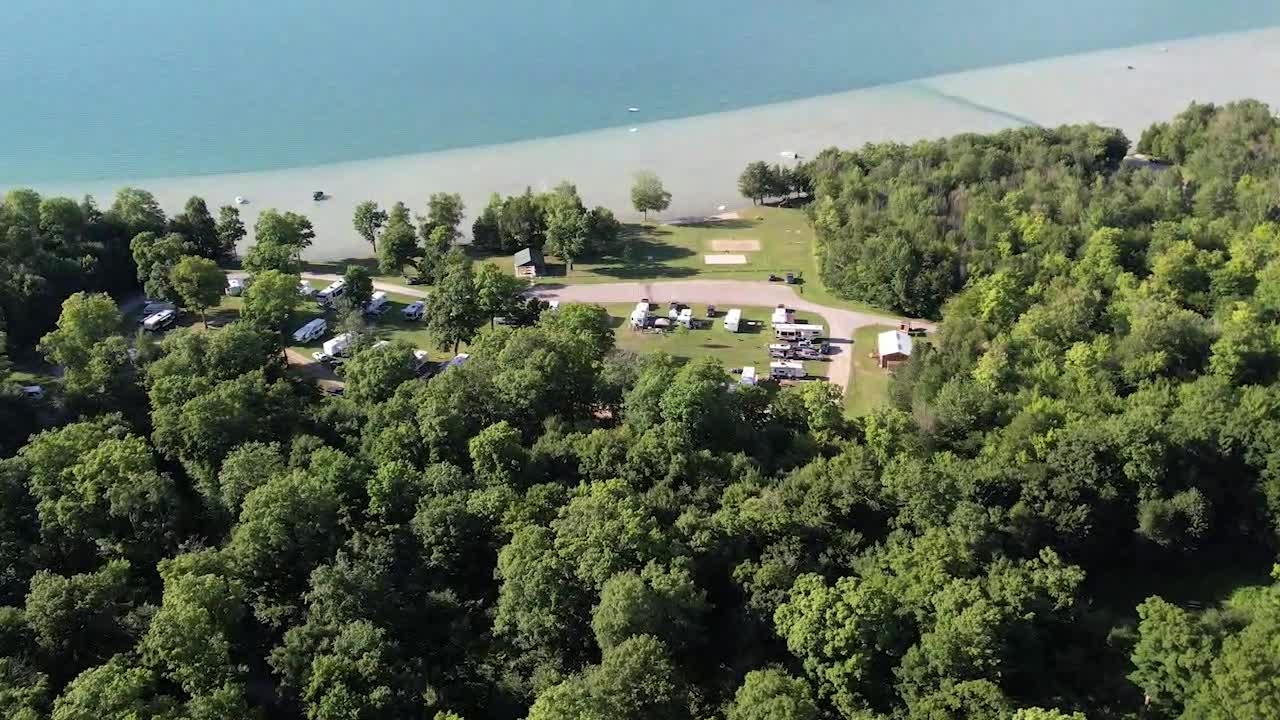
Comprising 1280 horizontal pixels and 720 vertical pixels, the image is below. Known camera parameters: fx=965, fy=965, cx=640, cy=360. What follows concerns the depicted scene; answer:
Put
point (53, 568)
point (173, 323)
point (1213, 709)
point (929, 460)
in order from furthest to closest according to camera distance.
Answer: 1. point (173, 323)
2. point (929, 460)
3. point (53, 568)
4. point (1213, 709)

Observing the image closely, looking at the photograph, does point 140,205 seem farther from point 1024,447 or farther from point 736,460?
point 1024,447

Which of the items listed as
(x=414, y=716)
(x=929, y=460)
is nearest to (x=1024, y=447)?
(x=929, y=460)

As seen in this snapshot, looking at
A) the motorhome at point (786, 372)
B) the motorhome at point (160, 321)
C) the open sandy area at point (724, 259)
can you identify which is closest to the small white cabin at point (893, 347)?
the motorhome at point (786, 372)

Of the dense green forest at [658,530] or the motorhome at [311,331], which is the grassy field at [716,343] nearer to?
the dense green forest at [658,530]

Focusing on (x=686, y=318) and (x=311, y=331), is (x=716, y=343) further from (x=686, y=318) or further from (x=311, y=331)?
(x=311, y=331)

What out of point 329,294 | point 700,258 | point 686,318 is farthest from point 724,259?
point 329,294

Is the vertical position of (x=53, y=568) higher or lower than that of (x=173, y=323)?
lower
